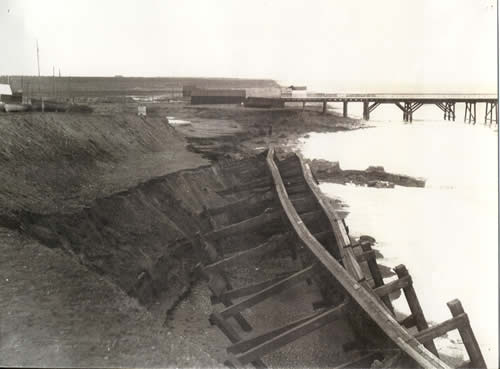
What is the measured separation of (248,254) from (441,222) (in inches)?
303

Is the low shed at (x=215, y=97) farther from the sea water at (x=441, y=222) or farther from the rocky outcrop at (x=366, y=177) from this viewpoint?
the rocky outcrop at (x=366, y=177)

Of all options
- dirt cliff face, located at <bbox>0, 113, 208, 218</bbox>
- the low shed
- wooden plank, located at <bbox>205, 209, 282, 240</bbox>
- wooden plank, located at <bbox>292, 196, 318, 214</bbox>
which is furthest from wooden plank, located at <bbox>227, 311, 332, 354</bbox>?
the low shed

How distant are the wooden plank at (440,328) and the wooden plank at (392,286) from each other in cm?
64

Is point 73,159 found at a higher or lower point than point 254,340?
higher

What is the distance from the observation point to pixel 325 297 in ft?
17.6

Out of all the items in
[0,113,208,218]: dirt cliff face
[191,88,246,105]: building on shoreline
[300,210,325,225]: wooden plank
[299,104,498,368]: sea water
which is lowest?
[299,104,498,368]: sea water

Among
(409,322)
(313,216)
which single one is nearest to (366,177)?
(313,216)

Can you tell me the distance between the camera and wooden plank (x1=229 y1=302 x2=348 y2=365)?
4.19 m

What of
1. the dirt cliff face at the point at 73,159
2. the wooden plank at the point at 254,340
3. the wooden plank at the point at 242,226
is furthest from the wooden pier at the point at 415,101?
the wooden plank at the point at 254,340

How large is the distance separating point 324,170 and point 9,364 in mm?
15468

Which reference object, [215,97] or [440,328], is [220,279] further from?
[215,97]

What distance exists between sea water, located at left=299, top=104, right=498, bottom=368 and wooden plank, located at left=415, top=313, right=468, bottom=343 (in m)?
0.61

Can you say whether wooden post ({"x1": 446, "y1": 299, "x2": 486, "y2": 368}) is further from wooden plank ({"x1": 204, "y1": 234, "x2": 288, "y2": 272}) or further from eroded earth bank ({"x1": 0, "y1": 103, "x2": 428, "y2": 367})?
wooden plank ({"x1": 204, "y1": 234, "x2": 288, "y2": 272})

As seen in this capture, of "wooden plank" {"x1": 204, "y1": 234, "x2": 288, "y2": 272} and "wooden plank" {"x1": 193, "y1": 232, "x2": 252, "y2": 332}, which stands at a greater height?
"wooden plank" {"x1": 204, "y1": 234, "x2": 288, "y2": 272}
